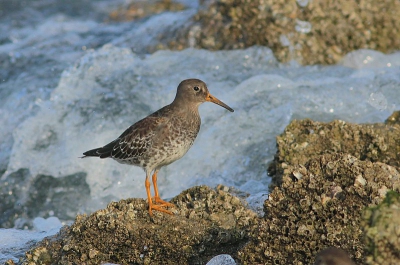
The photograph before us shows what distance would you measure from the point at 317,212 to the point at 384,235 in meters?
1.32

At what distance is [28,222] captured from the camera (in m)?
8.84

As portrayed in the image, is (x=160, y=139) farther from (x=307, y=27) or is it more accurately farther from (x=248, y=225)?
(x=307, y=27)

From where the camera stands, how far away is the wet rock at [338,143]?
7.00 m

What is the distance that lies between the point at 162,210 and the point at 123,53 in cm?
639

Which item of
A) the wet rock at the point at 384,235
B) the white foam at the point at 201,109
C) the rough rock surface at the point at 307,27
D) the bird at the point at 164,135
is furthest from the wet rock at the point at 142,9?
the wet rock at the point at 384,235

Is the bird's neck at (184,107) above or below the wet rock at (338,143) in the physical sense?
above

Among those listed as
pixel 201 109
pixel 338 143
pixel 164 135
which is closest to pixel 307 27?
pixel 201 109

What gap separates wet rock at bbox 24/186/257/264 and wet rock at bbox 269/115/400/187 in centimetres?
138

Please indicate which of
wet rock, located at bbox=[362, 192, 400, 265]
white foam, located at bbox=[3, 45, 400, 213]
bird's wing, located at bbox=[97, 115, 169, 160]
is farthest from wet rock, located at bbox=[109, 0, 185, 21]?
wet rock, located at bbox=[362, 192, 400, 265]

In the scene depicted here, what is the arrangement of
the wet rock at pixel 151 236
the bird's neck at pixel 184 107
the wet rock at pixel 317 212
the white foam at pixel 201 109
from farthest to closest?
the white foam at pixel 201 109 < the bird's neck at pixel 184 107 < the wet rock at pixel 151 236 < the wet rock at pixel 317 212

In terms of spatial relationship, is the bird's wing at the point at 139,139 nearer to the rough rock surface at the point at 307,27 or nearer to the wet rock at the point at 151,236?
the wet rock at the point at 151,236

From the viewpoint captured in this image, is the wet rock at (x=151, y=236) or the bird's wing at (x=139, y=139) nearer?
the wet rock at (x=151, y=236)

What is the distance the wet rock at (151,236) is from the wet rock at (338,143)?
1.38 m

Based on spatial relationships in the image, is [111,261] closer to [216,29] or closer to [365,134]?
[365,134]
